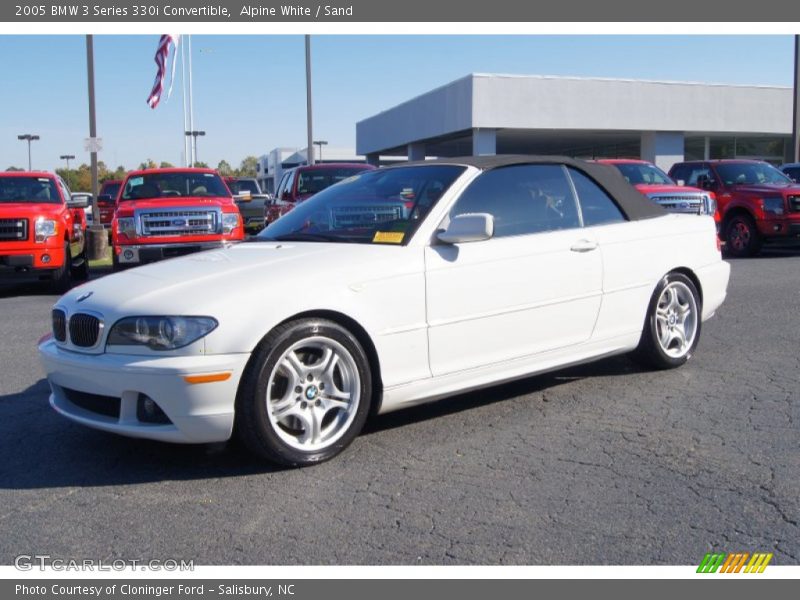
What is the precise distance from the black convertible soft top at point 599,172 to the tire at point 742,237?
9924 mm

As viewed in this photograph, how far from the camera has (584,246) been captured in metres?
5.39

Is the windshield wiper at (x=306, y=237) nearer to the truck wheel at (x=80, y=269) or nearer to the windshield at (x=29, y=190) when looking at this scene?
the windshield at (x=29, y=190)

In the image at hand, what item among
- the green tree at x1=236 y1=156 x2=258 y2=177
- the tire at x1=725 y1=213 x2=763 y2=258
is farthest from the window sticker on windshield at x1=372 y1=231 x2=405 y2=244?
the green tree at x1=236 y1=156 x2=258 y2=177

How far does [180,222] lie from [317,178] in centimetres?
287

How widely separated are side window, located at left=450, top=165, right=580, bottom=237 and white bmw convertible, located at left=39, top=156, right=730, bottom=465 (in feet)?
0.04

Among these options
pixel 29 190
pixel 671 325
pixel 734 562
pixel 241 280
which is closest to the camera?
pixel 734 562

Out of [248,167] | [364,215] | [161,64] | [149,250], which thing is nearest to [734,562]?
[364,215]

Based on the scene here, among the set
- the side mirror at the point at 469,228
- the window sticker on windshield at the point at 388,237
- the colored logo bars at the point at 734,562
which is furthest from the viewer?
the window sticker on windshield at the point at 388,237

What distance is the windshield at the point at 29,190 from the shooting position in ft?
41.4

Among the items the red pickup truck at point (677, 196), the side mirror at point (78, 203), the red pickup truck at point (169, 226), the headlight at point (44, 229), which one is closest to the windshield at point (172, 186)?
the red pickup truck at point (169, 226)

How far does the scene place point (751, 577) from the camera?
10.4 feet

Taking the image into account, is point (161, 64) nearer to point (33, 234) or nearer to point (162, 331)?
point (33, 234)

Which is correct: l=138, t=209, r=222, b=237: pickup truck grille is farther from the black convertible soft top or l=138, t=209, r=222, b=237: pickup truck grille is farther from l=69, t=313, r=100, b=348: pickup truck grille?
l=69, t=313, r=100, b=348: pickup truck grille
